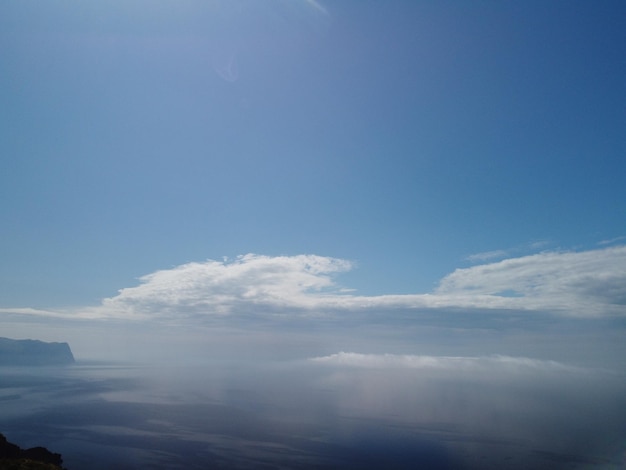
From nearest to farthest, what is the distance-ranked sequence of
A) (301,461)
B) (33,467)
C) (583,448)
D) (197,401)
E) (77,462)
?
(33,467)
(77,462)
(301,461)
(583,448)
(197,401)

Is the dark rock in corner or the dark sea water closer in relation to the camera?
the dark rock in corner

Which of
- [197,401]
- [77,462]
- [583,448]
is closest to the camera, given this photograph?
[77,462]

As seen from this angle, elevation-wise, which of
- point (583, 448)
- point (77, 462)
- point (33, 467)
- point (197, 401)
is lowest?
point (197, 401)

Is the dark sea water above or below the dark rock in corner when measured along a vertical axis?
below

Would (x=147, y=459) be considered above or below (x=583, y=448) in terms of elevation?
below

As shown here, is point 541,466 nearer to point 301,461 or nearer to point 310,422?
point 301,461

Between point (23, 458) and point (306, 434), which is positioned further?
point (306, 434)

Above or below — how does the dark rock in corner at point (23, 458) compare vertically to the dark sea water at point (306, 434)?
above

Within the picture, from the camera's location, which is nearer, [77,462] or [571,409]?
[77,462]

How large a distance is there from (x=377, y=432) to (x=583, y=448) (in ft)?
196

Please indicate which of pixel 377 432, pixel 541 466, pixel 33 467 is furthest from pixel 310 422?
pixel 33 467

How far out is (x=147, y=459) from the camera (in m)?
77.2

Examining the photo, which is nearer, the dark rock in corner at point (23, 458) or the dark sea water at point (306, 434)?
the dark rock in corner at point (23, 458)

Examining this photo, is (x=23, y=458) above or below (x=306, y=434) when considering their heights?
above
